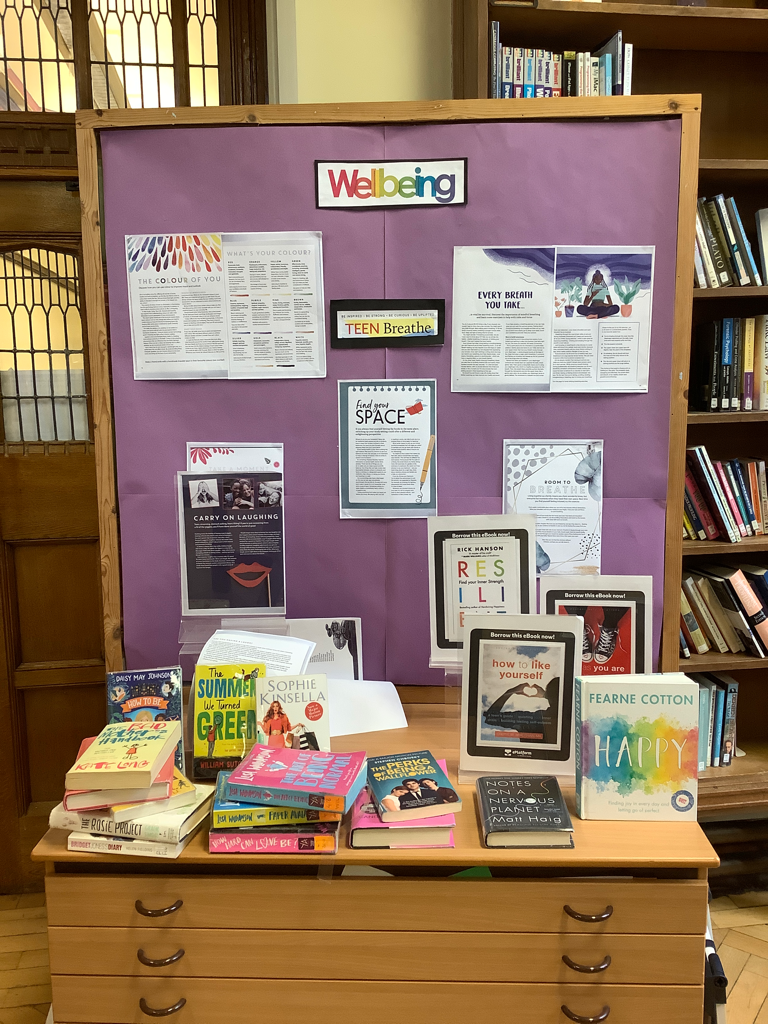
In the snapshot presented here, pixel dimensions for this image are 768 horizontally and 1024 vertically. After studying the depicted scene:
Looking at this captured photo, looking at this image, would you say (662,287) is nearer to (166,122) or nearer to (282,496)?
(282,496)

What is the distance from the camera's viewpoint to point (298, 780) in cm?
119

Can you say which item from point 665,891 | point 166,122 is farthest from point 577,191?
point 665,891

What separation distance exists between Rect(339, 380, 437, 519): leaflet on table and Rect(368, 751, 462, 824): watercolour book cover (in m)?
0.55

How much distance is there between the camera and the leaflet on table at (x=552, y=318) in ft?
5.15

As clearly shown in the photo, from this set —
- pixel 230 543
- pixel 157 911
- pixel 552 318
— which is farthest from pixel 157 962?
pixel 552 318

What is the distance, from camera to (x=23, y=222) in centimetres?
221

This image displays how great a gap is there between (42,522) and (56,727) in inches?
27.7

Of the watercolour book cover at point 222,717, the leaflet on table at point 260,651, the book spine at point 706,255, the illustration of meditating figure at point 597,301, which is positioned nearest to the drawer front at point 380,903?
the watercolour book cover at point 222,717

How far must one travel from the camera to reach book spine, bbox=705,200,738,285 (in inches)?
83.0

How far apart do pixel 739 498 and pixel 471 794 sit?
139cm

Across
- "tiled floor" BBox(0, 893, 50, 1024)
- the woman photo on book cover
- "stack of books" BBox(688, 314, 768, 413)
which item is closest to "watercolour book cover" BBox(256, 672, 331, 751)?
the woman photo on book cover

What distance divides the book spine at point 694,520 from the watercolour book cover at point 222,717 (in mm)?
1461

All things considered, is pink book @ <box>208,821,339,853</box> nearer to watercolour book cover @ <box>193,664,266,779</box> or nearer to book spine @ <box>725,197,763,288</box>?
watercolour book cover @ <box>193,664,266,779</box>

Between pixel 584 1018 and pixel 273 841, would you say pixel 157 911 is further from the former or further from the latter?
pixel 584 1018
